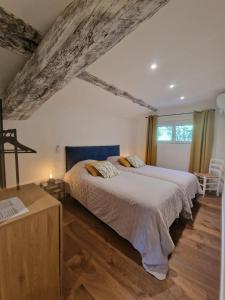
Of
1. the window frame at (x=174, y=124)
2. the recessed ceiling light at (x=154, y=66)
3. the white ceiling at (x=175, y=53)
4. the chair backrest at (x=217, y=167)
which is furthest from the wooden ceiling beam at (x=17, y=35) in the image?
the chair backrest at (x=217, y=167)

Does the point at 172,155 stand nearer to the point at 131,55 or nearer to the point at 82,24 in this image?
the point at 131,55

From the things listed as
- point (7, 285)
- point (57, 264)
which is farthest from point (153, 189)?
point (7, 285)

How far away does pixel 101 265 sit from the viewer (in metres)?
1.56

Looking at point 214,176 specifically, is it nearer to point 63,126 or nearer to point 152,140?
point 152,140

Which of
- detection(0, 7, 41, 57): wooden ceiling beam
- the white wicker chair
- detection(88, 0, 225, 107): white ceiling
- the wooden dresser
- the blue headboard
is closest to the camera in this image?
the wooden dresser

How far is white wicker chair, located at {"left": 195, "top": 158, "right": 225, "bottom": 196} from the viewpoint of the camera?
3286 millimetres

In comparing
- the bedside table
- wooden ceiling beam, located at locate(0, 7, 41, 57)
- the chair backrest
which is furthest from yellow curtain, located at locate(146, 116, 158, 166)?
wooden ceiling beam, located at locate(0, 7, 41, 57)

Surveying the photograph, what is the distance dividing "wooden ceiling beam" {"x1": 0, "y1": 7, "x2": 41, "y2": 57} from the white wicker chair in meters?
3.71

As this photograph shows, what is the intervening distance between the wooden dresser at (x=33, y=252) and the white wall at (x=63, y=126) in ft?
5.24

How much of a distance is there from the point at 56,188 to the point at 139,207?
5.97 ft

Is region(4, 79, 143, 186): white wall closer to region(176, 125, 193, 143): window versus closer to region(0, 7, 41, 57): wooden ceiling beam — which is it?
region(0, 7, 41, 57): wooden ceiling beam

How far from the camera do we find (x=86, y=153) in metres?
3.36

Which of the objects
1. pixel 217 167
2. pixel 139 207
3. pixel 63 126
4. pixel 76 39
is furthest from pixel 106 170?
pixel 217 167

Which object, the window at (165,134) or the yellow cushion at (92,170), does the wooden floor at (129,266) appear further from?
the window at (165,134)
